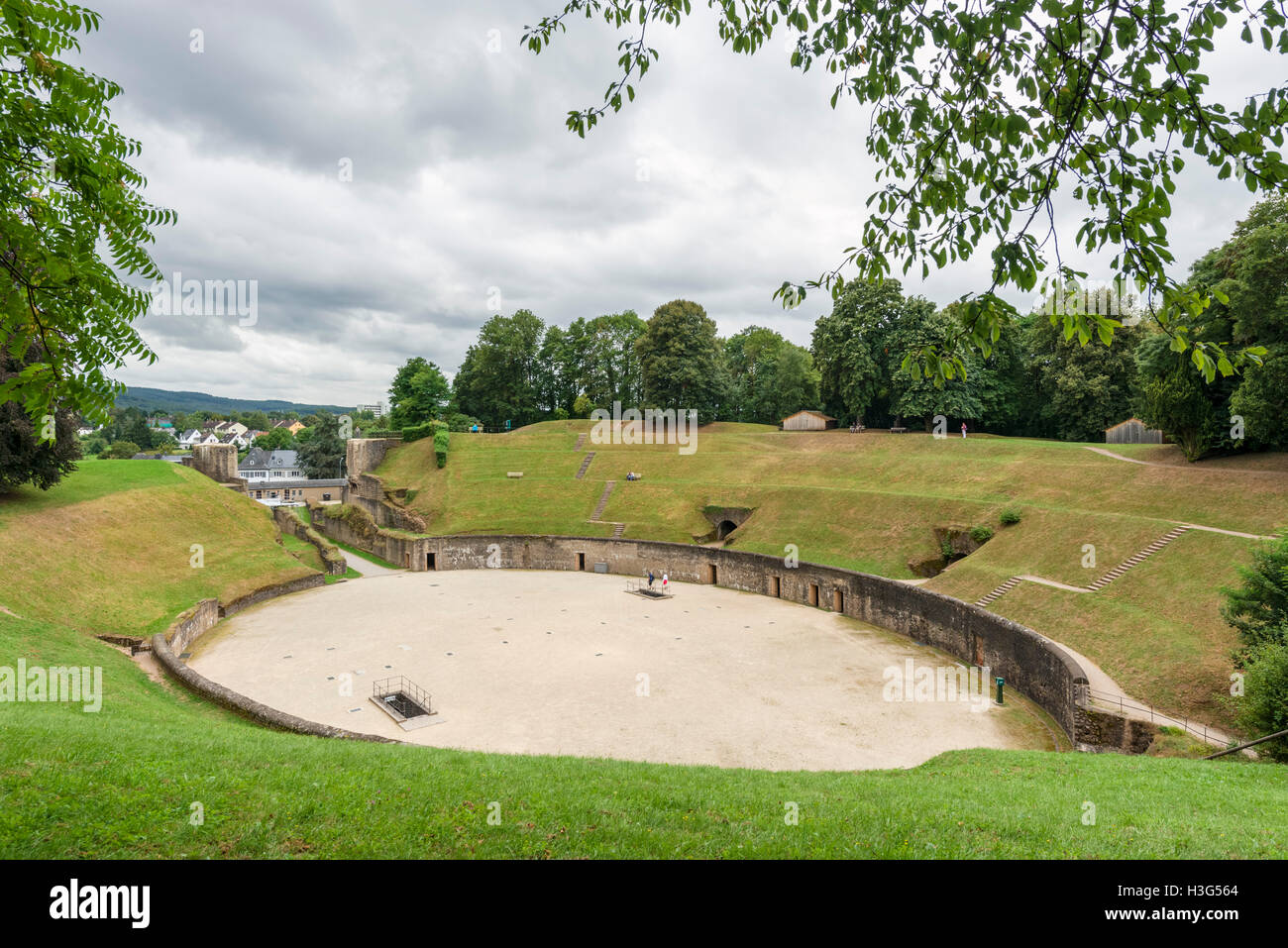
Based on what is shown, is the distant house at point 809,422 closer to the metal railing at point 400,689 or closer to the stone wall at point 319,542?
the stone wall at point 319,542

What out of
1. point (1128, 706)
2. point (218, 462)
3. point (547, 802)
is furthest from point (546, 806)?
point (218, 462)

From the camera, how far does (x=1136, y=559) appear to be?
20703 mm

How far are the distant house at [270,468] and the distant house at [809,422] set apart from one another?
63.8 metres

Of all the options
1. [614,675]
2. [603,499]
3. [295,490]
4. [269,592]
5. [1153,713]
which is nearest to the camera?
[1153,713]

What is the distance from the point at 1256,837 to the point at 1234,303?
2482 cm

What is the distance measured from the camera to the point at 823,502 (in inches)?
1316

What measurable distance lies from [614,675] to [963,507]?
19227mm

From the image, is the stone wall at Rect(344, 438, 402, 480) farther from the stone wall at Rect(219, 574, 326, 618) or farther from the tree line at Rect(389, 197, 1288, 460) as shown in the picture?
the stone wall at Rect(219, 574, 326, 618)

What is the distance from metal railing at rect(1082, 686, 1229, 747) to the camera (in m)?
12.6

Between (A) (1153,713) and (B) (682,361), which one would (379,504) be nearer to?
(B) (682,361)

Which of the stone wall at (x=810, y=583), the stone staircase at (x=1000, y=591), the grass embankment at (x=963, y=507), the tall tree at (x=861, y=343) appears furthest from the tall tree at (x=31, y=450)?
the tall tree at (x=861, y=343)

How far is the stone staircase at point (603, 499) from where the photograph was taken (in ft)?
129
